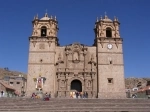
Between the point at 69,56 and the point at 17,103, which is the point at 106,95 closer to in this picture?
the point at 69,56

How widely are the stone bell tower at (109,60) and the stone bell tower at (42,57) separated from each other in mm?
7651

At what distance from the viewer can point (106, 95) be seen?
137ft

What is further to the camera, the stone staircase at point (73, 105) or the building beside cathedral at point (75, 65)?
the building beside cathedral at point (75, 65)

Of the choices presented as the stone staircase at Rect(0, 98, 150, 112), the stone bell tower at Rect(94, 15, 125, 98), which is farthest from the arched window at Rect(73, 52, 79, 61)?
the stone staircase at Rect(0, 98, 150, 112)

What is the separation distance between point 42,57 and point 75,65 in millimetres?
5700

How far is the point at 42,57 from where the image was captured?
→ 43.0 meters

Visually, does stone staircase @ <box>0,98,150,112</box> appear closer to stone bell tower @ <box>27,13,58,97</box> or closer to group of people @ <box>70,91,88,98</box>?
group of people @ <box>70,91,88,98</box>

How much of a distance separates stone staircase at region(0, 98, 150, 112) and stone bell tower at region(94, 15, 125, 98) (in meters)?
11.7

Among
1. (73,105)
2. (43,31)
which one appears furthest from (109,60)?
(73,105)

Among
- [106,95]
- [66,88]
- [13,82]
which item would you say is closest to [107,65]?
[106,95]

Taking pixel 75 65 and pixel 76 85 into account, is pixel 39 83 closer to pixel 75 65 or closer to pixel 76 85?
pixel 76 85

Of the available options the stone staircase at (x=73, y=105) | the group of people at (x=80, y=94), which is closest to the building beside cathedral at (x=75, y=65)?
the group of people at (x=80, y=94)

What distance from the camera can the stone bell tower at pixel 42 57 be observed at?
4200cm

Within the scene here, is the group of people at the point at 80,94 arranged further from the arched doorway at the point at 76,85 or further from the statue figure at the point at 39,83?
the statue figure at the point at 39,83
